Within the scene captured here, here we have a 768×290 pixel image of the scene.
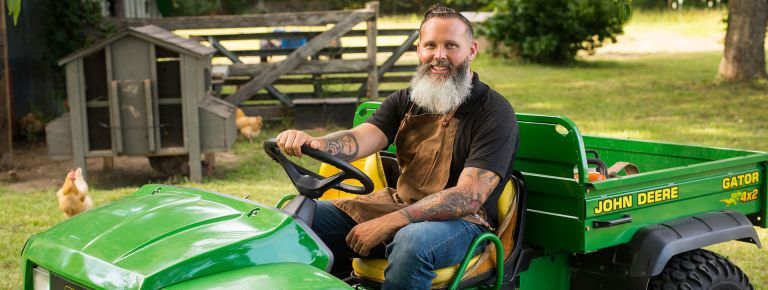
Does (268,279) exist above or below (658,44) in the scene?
below

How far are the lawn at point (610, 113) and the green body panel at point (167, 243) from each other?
2213 millimetres

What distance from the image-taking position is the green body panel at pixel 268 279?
8.70 feet

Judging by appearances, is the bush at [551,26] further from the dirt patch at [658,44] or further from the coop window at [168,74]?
the coop window at [168,74]

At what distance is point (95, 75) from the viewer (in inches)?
331

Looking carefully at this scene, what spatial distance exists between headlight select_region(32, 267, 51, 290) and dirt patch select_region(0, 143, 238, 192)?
17.5 feet

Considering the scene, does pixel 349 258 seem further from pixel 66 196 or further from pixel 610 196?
pixel 66 196

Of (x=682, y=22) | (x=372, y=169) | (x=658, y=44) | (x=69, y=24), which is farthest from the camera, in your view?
(x=682, y=22)

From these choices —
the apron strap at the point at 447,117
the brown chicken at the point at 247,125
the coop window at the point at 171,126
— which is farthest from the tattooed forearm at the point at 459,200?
the brown chicken at the point at 247,125

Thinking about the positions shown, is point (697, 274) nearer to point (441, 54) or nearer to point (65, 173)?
point (441, 54)

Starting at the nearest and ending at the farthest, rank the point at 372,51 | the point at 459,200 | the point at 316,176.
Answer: the point at 459,200 → the point at 316,176 → the point at 372,51

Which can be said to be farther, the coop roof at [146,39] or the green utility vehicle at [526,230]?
the coop roof at [146,39]

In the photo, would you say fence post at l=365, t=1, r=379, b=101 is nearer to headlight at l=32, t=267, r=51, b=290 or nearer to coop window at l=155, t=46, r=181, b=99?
coop window at l=155, t=46, r=181, b=99

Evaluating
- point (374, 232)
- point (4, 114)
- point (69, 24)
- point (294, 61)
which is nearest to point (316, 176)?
point (374, 232)

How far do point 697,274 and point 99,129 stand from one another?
6.04 meters
